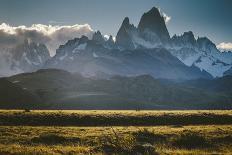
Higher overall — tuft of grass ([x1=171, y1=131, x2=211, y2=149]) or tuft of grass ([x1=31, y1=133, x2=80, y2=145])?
tuft of grass ([x1=31, y1=133, x2=80, y2=145])

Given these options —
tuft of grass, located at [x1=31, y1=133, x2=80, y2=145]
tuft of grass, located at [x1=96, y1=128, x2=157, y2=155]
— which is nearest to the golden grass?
tuft of grass, located at [x1=31, y1=133, x2=80, y2=145]

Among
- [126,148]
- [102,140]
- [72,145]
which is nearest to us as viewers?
[126,148]

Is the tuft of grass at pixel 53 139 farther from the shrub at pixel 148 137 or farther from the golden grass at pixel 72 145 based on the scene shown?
the shrub at pixel 148 137

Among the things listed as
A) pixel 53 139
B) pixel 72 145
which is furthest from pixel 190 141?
pixel 53 139

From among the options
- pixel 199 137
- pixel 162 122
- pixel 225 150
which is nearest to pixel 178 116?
pixel 162 122

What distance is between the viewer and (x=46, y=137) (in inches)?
1767

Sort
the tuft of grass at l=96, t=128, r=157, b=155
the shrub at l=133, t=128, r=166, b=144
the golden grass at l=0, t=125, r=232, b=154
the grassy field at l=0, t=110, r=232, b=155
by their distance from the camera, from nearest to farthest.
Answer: the tuft of grass at l=96, t=128, r=157, b=155 → the golden grass at l=0, t=125, r=232, b=154 → the grassy field at l=0, t=110, r=232, b=155 → the shrub at l=133, t=128, r=166, b=144

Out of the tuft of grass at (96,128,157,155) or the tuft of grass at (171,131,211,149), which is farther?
the tuft of grass at (171,131,211,149)

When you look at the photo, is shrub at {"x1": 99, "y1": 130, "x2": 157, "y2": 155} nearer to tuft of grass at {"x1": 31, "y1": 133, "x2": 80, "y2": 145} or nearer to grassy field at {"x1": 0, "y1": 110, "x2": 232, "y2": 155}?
grassy field at {"x1": 0, "y1": 110, "x2": 232, "y2": 155}

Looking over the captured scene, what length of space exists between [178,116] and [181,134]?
1262 inches

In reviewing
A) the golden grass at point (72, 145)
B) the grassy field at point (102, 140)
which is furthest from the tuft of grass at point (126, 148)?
the golden grass at point (72, 145)

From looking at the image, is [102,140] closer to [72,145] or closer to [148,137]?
[72,145]

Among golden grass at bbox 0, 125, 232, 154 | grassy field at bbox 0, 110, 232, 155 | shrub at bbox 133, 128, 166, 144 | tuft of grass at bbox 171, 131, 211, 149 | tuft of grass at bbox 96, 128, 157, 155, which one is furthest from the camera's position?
shrub at bbox 133, 128, 166, 144

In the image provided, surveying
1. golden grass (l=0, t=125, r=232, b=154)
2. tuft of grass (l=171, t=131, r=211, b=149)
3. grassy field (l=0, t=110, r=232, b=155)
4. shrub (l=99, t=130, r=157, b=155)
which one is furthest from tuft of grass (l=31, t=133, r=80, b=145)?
tuft of grass (l=171, t=131, r=211, b=149)
